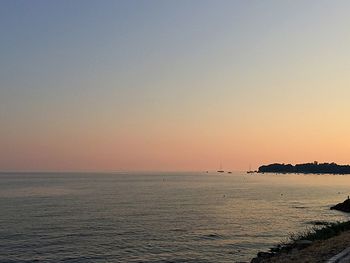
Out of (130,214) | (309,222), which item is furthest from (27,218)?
(309,222)

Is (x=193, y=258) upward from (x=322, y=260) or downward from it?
downward

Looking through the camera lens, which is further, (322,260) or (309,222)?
(309,222)

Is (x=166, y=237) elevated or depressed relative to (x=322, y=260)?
depressed

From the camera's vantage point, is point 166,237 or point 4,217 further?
point 4,217

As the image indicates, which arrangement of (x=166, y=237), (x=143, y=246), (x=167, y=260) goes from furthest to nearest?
(x=166, y=237) → (x=143, y=246) → (x=167, y=260)

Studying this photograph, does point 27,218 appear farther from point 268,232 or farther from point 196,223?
point 268,232

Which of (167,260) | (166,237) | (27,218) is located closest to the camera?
(167,260)

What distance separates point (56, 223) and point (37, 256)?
1960 centimetres

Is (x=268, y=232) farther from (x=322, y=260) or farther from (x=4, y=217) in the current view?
(x=4, y=217)

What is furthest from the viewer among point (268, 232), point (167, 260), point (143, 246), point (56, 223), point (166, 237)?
point (56, 223)

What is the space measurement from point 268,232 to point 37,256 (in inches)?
1061

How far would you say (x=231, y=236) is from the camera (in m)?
49.1

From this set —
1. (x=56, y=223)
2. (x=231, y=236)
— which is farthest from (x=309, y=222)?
(x=56, y=223)

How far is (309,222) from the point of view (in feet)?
204
